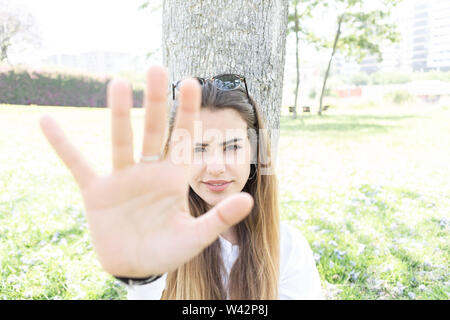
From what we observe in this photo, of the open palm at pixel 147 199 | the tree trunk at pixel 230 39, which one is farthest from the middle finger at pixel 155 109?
the tree trunk at pixel 230 39

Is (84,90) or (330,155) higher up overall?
(84,90)

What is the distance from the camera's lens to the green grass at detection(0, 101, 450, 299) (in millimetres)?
2701

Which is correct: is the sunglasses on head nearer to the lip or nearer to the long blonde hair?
the long blonde hair

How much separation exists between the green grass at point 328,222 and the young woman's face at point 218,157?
36 cm

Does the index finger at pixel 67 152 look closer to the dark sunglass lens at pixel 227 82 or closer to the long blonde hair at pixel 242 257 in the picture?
the long blonde hair at pixel 242 257

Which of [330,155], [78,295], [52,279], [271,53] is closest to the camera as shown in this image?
[271,53]

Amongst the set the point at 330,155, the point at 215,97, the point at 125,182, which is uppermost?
the point at 215,97

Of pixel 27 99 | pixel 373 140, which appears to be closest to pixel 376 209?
pixel 373 140

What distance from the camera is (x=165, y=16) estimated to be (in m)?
1.94

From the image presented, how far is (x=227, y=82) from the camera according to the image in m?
1.58

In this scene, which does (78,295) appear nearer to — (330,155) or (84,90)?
(330,155)

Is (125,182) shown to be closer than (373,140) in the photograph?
Yes

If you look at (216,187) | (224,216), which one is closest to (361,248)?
(216,187)

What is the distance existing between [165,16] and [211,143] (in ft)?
3.21
